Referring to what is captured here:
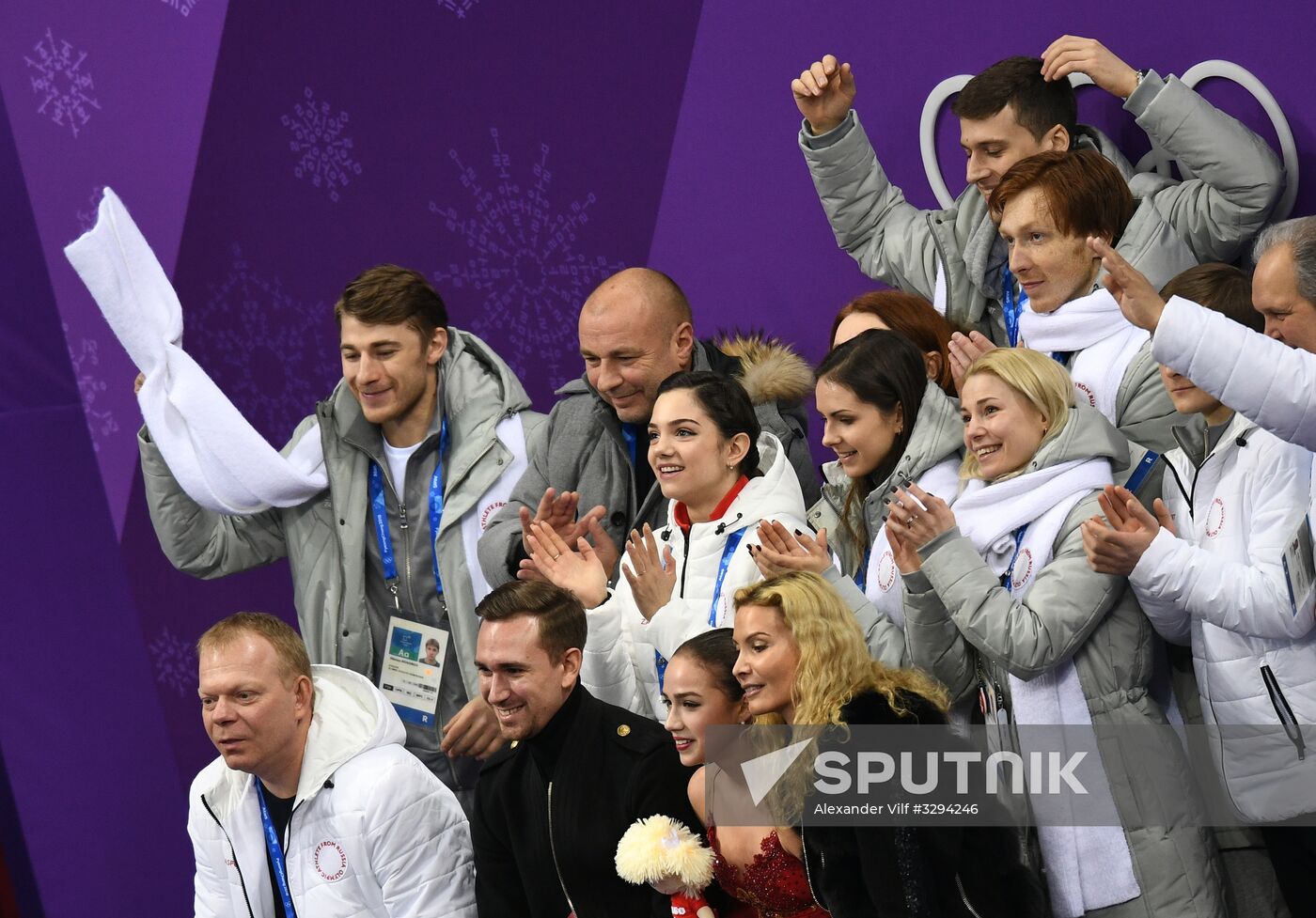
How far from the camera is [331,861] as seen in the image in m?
3.54

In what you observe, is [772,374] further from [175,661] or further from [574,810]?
[175,661]

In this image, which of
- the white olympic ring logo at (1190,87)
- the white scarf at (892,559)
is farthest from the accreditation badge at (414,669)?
the white olympic ring logo at (1190,87)

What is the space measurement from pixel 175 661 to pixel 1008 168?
327cm

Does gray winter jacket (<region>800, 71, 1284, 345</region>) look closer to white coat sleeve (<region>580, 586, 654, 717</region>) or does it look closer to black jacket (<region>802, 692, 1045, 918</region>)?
white coat sleeve (<region>580, 586, 654, 717</region>)

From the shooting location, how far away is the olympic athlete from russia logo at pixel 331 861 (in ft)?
11.6

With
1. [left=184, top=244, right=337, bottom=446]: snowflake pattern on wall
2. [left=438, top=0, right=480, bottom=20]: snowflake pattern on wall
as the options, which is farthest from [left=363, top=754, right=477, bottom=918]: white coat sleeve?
[left=438, top=0, right=480, bottom=20]: snowflake pattern on wall

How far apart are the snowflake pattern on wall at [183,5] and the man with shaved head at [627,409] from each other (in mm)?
2270

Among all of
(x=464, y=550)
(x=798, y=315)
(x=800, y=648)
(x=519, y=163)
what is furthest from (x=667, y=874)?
(x=519, y=163)

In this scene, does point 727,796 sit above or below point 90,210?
below

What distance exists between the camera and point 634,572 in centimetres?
350

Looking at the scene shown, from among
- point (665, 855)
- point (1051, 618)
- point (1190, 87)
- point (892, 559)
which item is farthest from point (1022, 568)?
point (1190, 87)

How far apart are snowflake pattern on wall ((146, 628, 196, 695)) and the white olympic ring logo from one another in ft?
9.38

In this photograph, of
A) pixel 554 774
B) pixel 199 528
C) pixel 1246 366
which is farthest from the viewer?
pixel 199 528

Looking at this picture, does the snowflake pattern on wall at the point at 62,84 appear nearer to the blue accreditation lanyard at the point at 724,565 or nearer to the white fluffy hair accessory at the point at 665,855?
the blue accreditation lanyard at the point at 724,565
